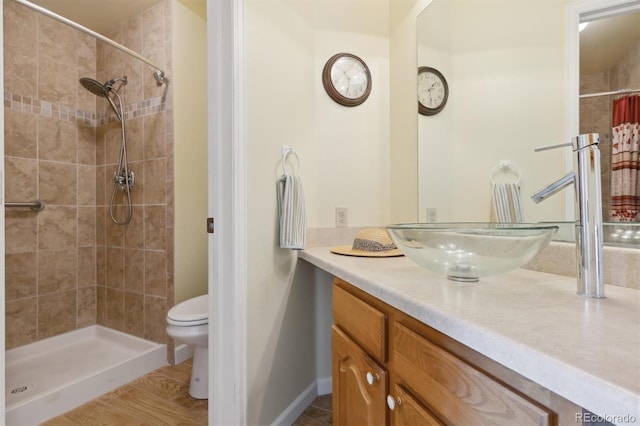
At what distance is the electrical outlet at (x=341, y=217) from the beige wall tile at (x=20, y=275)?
7.18ft

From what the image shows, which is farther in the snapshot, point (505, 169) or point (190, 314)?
point (190, 314)

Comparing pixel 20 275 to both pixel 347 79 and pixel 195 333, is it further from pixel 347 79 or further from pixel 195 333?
pixel 347 79

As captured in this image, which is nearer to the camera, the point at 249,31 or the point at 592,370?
the point at 592,370

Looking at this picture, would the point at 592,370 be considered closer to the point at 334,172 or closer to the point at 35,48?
the point at 334,172

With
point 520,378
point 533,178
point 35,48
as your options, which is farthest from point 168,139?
point 520,378

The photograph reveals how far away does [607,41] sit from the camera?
0.81 metres

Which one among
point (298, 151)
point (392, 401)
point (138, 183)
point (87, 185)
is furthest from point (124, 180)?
point (392, 401)

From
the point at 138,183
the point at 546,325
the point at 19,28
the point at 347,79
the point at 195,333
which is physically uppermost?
the point at 19,28

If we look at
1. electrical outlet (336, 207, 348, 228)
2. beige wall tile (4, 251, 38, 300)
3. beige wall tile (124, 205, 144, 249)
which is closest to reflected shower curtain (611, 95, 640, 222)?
electrical outlet (336, 207, 348, 228)

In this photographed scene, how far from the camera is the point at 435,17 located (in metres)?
1.52

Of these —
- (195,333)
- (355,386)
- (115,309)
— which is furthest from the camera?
(115,309)

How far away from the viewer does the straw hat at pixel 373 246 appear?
1260 millimetres

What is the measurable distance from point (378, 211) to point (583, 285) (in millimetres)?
1208

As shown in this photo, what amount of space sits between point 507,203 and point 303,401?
137 cm
